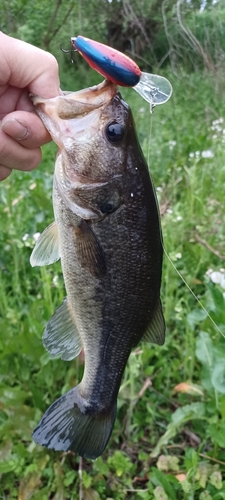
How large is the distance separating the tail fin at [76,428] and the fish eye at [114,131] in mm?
789

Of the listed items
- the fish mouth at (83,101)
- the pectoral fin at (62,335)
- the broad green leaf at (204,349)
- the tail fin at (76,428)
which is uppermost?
the fish mouth at (83,101)

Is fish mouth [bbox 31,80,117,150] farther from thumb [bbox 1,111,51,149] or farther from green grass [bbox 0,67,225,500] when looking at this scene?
green grass [bbox 0,67,225,500]

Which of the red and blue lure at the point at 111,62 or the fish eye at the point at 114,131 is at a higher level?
the red and blue lure at the point at 111,62

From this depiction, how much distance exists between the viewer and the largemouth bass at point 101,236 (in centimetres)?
123

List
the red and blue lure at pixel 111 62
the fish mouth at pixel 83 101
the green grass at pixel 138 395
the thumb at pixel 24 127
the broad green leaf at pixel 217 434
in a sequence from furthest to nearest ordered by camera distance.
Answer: the green grass at pixel 138 395 → the broad green leaf at pixel 217 434 → the thumb at pixel 24 127 → the fish mouth at pixel 83 101 → the red and blue lure at pixel 111 62

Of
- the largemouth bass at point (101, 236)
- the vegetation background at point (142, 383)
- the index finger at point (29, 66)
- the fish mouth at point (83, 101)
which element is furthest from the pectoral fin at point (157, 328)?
the index finger at point (29, 66)

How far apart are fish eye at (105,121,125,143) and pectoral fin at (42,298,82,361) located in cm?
50

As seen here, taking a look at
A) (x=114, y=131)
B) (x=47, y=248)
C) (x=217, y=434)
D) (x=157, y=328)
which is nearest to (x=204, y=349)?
(x=217, y=434)

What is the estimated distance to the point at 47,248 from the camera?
1.39m

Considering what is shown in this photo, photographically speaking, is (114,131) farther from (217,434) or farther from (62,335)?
(217,434)

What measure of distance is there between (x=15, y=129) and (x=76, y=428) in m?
0.90

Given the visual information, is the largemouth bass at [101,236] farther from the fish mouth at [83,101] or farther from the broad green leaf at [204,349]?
the broad green leaf at [204,349]

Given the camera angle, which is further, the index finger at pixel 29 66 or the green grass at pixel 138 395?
the green grass at pixel 138 395

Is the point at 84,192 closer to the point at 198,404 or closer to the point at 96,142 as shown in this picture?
the point at 96,142
